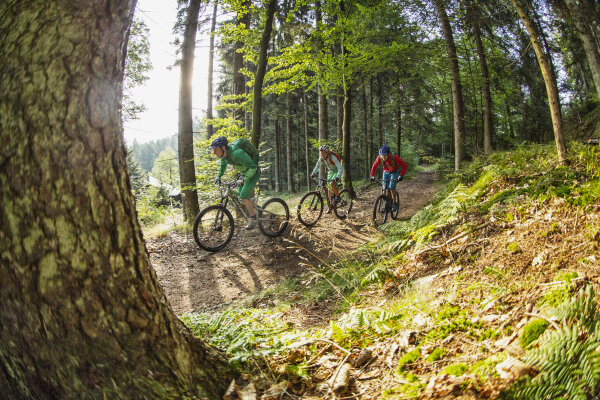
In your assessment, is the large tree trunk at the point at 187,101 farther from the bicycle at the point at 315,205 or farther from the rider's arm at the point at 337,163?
the rider's arm at the point at 337,163

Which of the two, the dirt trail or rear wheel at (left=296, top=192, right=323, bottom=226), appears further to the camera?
rear wheel at (left=296, top=192, right=323, bottom=226)

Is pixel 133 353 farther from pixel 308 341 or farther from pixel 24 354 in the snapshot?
pixel 308 341

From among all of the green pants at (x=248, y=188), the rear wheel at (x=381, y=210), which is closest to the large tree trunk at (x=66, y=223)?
the green pants at (x=248, y=188)

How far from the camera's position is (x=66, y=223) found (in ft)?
4.89

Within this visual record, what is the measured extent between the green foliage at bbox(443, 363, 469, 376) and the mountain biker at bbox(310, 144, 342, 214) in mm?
8200

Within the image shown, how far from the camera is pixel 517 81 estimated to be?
16609 mm

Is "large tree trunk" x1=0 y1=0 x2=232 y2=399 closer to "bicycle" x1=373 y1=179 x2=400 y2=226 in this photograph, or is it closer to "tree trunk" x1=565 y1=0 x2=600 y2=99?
"bicycle" x1=373 y1=179 x2=400 y2=226

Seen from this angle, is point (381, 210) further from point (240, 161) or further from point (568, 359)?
point (568, 359)

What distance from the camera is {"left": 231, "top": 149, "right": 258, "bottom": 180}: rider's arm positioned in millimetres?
7570

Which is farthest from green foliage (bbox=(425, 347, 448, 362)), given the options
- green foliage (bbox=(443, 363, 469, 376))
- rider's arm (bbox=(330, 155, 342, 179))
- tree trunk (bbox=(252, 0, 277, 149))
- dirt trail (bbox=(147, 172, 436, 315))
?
tree trunk (bbox=(252, 0, 277, 149))

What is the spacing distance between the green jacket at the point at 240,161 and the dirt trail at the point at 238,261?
1928 millimetres

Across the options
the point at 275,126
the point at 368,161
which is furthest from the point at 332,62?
the point at 275,126

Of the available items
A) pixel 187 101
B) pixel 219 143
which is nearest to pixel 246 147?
pixel 219 143

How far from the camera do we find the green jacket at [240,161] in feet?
24.9
